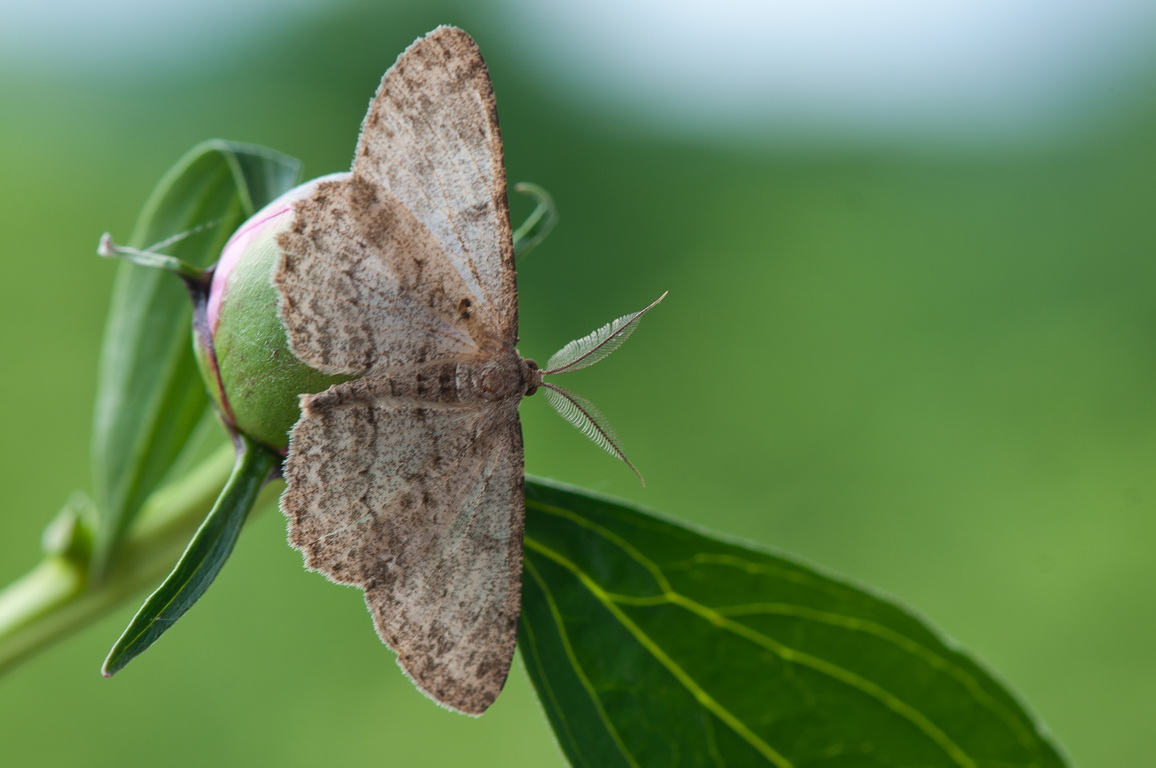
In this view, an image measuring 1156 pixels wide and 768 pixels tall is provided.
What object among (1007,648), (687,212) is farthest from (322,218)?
(687,212)

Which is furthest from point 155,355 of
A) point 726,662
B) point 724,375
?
point 724,375

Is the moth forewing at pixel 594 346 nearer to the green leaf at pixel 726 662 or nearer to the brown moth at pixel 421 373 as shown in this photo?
the brown moth at pixel 421 373

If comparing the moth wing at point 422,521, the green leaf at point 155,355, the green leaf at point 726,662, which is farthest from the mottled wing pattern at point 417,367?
the green leaf at point 155,355

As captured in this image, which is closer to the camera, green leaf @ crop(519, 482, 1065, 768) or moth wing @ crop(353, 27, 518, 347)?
moth wing @ crop(353, 27, 518, 347)

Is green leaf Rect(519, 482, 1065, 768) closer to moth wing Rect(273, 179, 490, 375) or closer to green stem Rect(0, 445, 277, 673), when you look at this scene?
moth wing Rect(273, 179, 490, 375)

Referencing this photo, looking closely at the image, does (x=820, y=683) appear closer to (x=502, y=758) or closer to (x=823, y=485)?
(x=502, y=758)

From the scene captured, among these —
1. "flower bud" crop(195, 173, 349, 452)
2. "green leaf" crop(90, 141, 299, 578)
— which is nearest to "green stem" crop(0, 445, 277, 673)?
"green leaf" crop(90, 141, 299, 578)
